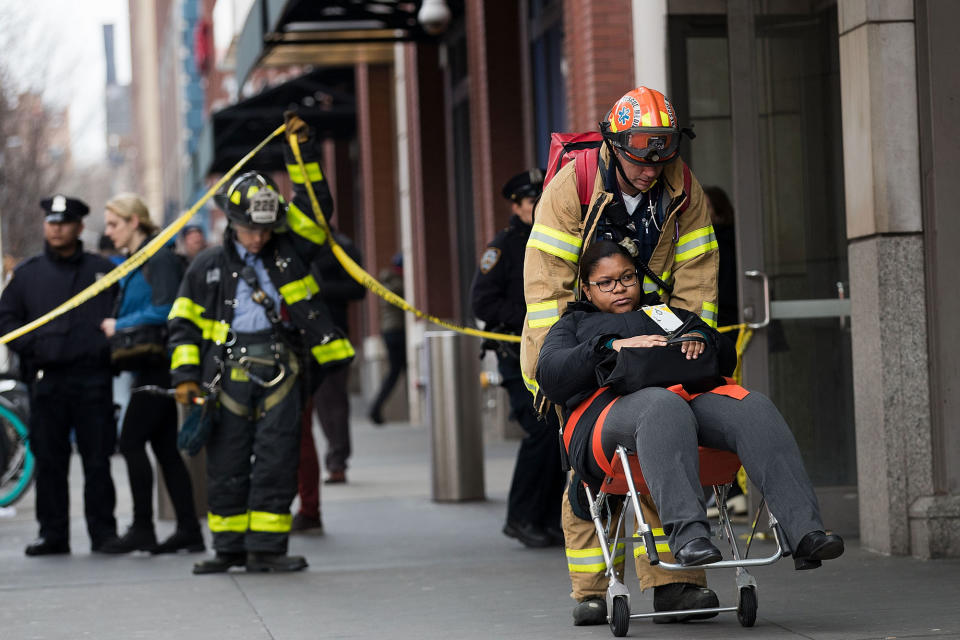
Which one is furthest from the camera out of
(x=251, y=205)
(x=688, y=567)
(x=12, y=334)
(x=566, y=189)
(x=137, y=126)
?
(x=137, y=126)

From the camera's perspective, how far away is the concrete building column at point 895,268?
7.73 metres

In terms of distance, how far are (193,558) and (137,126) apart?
106264mm

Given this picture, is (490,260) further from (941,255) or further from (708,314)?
(708,314)

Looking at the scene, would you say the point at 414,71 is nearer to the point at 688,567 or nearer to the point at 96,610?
the point at 96,610

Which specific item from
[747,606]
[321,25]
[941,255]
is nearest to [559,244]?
[747,606]

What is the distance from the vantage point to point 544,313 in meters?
6.20

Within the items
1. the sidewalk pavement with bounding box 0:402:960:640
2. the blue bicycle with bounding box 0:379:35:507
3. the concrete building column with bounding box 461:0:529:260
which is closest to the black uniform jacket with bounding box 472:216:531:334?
the sidewalk pavement with bounding box 0:402:960:640

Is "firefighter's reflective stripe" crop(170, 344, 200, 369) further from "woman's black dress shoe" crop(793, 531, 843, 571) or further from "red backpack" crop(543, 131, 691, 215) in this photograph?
"woman's black dress shoe" crop(793, 531, 843, 571)

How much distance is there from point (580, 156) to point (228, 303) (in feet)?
9.00

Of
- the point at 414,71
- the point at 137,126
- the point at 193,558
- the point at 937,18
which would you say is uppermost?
the point at 137,126

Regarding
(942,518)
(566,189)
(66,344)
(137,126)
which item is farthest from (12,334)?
(137,126)

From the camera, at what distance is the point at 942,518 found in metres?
7.64

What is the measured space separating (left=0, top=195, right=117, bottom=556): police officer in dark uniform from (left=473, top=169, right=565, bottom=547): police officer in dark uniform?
2203mm

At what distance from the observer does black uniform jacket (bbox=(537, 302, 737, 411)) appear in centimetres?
584
